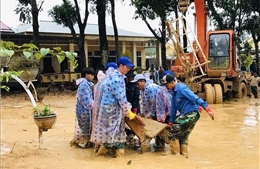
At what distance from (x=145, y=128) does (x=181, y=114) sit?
2.01ft

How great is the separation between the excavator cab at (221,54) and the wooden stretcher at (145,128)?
30.1 feet

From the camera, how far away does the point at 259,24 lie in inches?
976

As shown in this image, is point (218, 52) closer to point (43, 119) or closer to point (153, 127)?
point (153, 127)

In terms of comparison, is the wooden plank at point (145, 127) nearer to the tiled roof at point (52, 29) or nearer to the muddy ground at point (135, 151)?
the muddy ground at point (135, 151)

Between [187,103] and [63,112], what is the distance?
7.47m

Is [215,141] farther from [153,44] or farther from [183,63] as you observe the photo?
[153,44]

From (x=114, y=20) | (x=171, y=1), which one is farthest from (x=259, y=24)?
(x=114, y=20)

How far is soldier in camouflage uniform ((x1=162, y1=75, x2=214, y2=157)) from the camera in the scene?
5932 millimetres

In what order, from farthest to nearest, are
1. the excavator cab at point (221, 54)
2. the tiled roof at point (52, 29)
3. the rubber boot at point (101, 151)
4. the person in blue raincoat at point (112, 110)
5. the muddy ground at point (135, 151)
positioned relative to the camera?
the tiled roof at point (52, 29) < the excavator cab at point (221, 54) < the rubber boot at point (101, 151) < the person in blue raincoat at point (112, 110) < the muddy ground at point (135, 151)

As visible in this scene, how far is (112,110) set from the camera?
5.86 meters

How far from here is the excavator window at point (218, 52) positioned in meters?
15.0

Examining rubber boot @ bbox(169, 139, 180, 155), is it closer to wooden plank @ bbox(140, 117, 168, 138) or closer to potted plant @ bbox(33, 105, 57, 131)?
wooden plank @ bbox(140, 117, 168, 138)

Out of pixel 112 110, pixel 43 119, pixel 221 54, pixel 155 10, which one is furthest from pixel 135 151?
pixel 155 10

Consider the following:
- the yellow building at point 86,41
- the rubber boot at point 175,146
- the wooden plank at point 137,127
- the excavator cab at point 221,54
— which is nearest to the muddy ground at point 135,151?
the rubber boot at point 175,146
